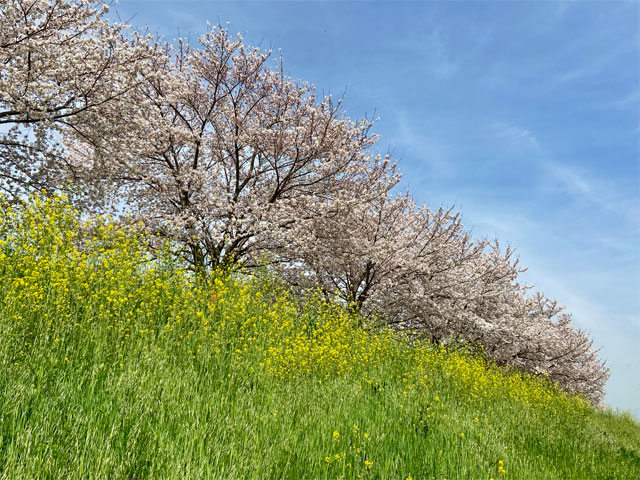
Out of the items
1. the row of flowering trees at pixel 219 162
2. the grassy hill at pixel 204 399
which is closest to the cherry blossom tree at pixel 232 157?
the row of flowering trees at pixel 219 162

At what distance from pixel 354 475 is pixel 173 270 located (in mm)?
7099

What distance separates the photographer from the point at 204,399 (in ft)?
14.0

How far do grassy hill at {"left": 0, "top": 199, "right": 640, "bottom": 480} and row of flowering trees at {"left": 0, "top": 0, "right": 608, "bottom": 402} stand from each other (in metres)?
3.56

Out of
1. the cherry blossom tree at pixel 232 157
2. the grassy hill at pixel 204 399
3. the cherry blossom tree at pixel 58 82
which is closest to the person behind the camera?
the grassy hill at pixel 204 399

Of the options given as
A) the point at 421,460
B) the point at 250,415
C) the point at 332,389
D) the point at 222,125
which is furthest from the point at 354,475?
the point at 222,125

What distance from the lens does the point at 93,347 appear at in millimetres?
4840

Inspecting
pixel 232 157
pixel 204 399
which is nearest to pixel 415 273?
pixel 232 157

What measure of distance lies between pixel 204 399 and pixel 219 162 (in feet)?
37.5

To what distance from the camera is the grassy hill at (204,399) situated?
2869 mm

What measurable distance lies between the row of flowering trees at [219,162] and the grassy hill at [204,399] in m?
3.56

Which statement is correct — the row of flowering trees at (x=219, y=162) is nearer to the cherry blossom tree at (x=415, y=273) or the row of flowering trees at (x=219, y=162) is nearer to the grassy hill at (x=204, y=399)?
the cherry blossom tree at (x=415, y=273)

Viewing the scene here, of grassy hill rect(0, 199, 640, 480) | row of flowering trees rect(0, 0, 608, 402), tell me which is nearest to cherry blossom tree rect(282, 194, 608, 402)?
row of flowering trees rect(0, 0, 608, 402)

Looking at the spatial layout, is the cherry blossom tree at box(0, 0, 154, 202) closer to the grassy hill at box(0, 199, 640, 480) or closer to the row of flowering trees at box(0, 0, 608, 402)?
the row of flowering trees at box(0, 0, 608, 402)

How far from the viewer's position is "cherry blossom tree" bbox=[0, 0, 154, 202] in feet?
29.7
